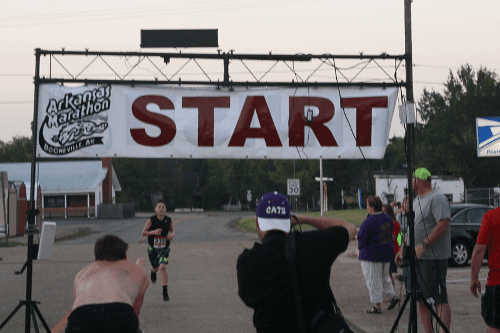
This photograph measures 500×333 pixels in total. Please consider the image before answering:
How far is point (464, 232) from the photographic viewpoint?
45.6 ft

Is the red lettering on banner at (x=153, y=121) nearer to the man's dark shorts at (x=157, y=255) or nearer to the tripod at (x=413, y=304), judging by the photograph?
the man's dark shorts at (x=157, y=255)

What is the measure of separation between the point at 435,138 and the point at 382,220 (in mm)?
64992

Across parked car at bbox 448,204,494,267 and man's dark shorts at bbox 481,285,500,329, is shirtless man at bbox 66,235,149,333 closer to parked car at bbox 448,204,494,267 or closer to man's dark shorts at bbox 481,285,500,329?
man's dark shorts at bbox 481,285,500,329

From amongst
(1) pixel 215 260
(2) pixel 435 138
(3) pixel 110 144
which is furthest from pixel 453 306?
(2) pixel 435 138

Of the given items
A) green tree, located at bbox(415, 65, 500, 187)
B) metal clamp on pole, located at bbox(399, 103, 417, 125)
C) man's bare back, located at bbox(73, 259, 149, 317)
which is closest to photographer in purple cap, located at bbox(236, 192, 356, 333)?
man's bare back, located at bbox(73, 259, 149, 317)

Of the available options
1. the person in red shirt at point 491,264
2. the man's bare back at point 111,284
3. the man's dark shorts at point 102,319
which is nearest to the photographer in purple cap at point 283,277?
the man's dark shorts at point 102,319

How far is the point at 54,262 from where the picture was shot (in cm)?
1689

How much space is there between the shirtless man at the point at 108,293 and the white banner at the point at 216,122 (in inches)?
126

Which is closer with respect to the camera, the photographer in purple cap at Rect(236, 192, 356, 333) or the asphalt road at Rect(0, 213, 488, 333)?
the photographer in purple cap at Rect(236, 192, 356, 333)

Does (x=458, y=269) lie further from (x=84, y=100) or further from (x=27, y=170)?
(x=27, y=170)

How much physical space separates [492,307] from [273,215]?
2.67m

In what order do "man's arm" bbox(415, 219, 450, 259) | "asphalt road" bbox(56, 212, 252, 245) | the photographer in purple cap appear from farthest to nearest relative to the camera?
"asphalt road" bbox(56, 212, 252, 245)
"man's arm" bbox(415, 219, 450, 259)
the photographer in purple cap

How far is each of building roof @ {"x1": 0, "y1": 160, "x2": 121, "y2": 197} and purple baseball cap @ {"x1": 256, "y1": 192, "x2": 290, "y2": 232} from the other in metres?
56.3

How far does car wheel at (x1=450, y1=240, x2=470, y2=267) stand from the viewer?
1397 cm
